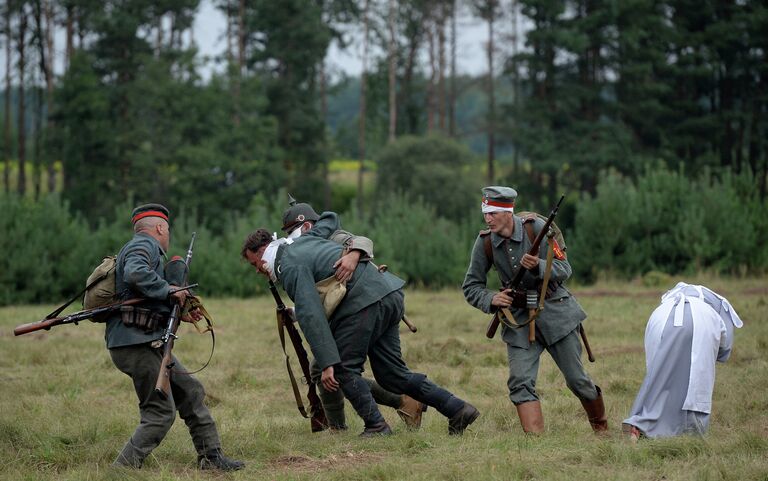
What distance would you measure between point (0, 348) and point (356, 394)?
8.43 metres

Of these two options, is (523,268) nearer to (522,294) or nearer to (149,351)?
(522,294)

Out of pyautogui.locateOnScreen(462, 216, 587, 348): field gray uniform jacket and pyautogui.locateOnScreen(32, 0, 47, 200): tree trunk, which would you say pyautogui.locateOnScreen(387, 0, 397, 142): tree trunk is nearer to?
pyautogui.locateOnScreen(32, 0, 47, 200): tree trunk

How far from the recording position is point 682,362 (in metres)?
7.91

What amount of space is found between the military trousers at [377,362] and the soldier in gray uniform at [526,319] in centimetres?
55

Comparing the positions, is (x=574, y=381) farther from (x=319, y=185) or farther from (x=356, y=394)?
(x=319, y=185)

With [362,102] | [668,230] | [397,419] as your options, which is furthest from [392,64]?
[397,419]

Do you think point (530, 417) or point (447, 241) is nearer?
point (530, 417)

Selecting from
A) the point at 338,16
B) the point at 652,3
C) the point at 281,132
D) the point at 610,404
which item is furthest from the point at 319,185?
the point at 610,404

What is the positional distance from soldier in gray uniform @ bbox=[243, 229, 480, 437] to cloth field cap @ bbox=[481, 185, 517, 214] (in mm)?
Answer: 927

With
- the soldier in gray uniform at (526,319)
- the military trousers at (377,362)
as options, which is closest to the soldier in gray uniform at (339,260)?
the military trousers at (377,362)

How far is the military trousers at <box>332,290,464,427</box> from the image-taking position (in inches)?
320

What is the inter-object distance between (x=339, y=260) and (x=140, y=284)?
152cm

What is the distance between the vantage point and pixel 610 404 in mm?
10242

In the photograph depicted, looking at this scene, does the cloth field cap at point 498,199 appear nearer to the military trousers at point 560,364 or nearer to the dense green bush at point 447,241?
the military trousers at point 560,364
